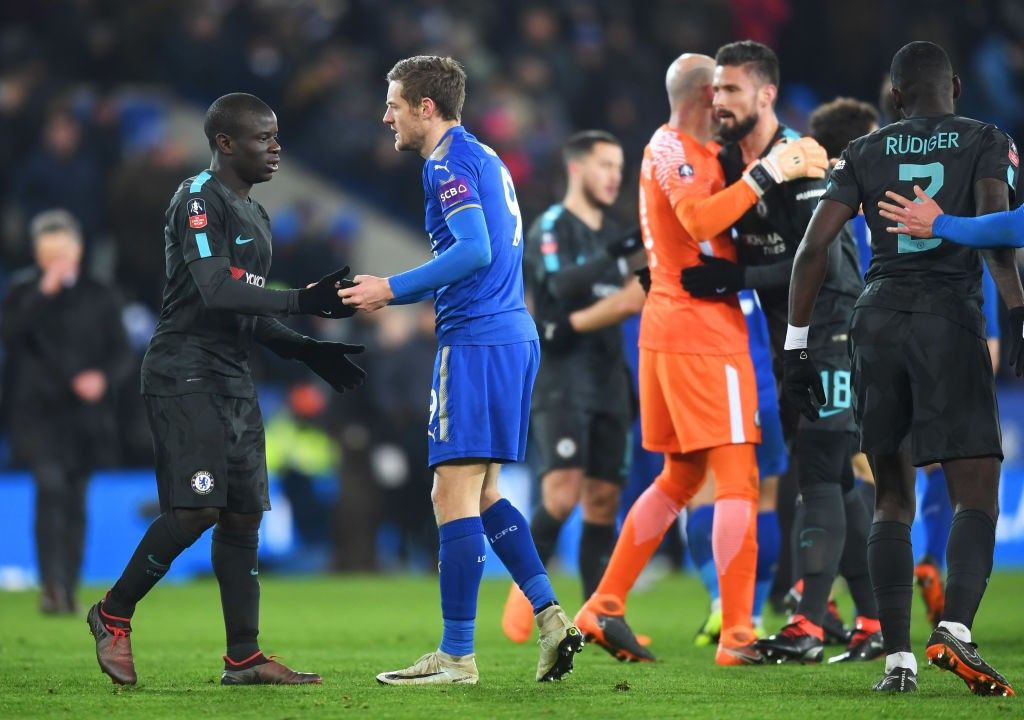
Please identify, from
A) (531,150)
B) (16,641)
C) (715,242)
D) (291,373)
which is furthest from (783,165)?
(531,150)

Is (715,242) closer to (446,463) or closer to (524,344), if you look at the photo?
(524,344)

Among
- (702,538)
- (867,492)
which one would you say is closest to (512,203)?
(702,538)

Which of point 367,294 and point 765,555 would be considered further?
point 765,555

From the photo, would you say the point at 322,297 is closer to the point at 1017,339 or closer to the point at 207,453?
the point at 207,453

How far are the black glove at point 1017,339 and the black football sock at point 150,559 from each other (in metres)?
2.71

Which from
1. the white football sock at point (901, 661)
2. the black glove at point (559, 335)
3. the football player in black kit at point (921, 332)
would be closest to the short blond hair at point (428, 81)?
the football player in black kit at point (921, 332)

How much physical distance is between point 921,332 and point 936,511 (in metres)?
3.46

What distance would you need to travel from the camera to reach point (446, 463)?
523cm

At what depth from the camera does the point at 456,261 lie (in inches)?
201

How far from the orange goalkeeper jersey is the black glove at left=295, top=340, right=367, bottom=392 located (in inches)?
52.4

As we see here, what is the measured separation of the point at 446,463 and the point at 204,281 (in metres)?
1.02

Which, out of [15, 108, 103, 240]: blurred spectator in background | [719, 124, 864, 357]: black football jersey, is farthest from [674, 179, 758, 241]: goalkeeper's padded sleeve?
[15, 108, 103, 240]: blurred spectator in background

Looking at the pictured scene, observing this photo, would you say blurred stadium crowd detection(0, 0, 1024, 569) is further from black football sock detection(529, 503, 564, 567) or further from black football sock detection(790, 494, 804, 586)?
black football sock detection(790, 494, 804, 586)

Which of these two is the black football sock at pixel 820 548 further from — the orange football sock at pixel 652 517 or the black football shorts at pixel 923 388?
the black football shorts at pixel 923 388
